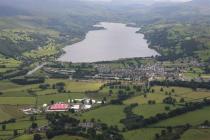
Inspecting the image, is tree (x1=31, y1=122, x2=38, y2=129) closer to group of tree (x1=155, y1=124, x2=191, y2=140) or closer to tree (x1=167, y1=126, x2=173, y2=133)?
group of tree (x1=155, y1=124, x2=191, y2=140)

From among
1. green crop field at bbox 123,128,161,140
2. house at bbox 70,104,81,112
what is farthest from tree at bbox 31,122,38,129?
green crop field at bbox 123,128,161,140

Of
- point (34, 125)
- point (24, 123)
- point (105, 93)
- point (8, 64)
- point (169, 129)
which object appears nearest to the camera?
point (169, 129)

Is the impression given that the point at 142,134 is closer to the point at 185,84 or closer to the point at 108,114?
the point at 108,114

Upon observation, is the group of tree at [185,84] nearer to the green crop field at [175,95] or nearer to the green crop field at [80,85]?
the green crop field at [175,95]

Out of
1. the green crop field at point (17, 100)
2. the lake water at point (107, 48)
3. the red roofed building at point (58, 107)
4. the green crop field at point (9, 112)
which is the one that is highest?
the lake water at point (107, 48)

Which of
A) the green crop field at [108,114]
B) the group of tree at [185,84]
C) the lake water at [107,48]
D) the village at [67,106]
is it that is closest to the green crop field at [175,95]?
→ the group of tree at [185,84]

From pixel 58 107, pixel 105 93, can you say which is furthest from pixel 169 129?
pixel 105 93
